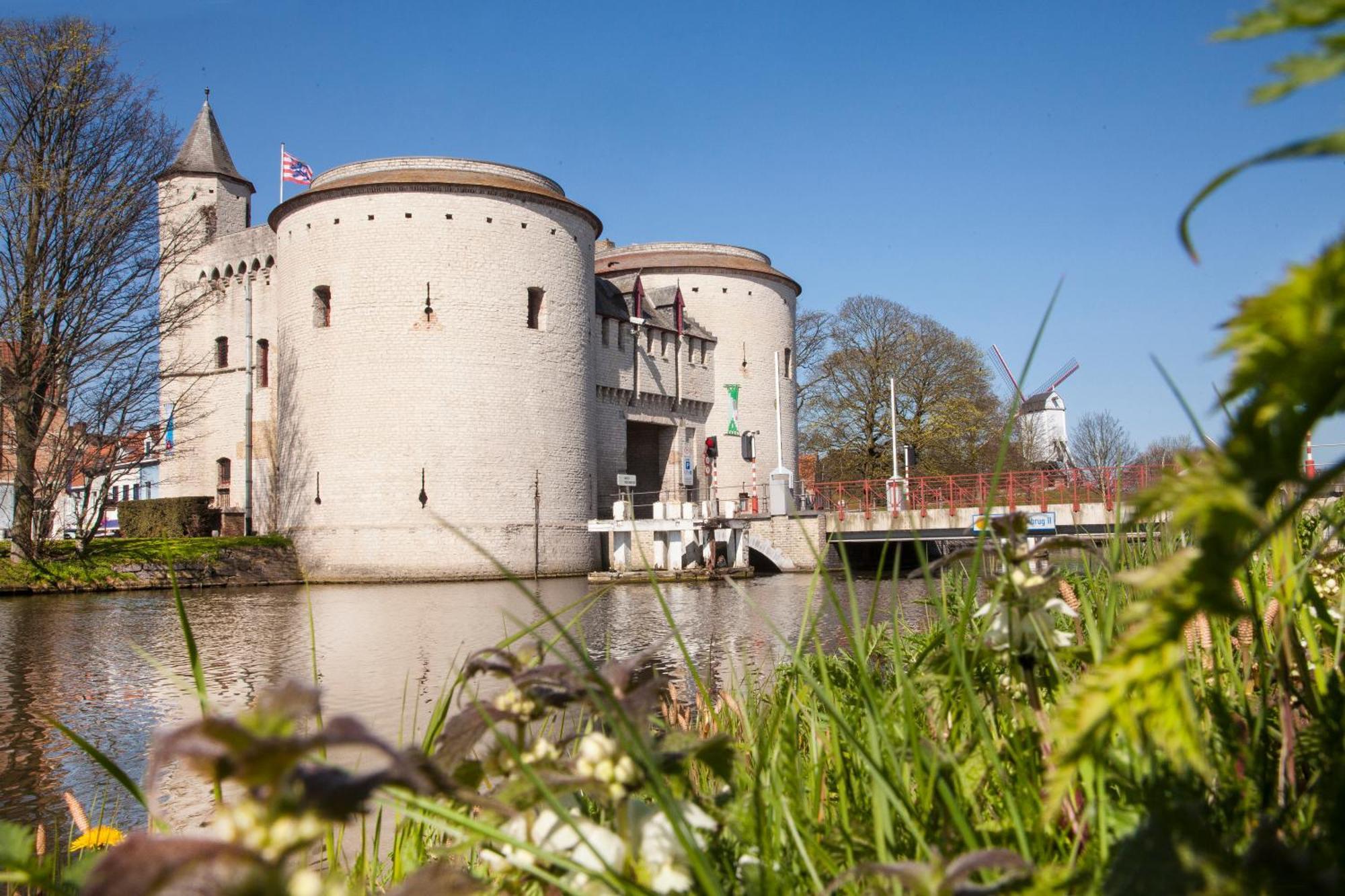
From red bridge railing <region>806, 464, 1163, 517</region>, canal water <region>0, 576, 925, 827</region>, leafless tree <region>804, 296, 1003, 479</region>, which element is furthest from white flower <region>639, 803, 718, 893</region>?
leafless tree <region>804, 296, 1003, 479</region>

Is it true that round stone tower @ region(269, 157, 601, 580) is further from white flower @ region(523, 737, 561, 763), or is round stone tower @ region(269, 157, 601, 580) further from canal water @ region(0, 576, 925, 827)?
white flower @ region(523, 737, 561, 763)

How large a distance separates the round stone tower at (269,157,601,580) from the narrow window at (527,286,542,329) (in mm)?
79

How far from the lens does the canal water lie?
4.70m

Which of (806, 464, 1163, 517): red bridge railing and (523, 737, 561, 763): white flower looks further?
(806, 464, 1163, 517): red bridge railing

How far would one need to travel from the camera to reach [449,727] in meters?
1.06

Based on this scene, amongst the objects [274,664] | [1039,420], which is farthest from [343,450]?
[1039,420]

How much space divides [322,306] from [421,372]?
3215 mm

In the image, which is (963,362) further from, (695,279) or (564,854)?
(564,854)

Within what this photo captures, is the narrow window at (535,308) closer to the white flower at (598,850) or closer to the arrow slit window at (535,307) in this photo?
the arrow slit window at (535,307)

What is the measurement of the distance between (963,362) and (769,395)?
731 cm

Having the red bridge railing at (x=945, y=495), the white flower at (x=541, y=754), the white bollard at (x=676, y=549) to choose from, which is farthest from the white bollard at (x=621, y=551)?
the white flower at (x=541, y=754)

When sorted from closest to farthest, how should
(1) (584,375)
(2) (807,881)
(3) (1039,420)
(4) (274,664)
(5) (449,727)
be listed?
1. (5) (449,727)
2. (2) (807,881)
3. (4) (274,664)
4. (1) (584,375)
5. (3) (1039,420)

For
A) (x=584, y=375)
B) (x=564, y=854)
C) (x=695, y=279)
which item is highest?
(x=695, y=279)

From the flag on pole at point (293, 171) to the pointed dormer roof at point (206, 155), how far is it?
7.46 ft
